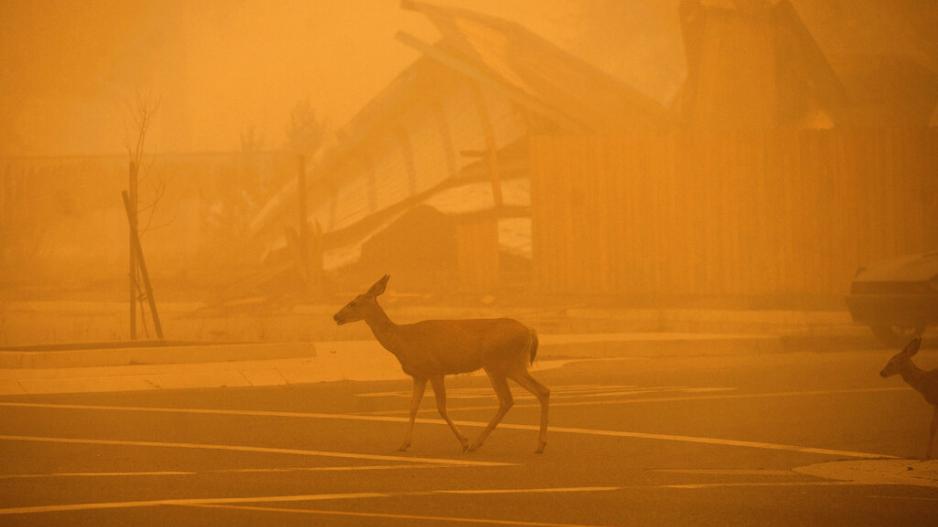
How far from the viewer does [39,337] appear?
80.6ft

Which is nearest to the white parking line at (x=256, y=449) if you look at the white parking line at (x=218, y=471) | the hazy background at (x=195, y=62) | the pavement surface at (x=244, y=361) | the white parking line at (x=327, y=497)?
the white parking line at (x=218, y=471)

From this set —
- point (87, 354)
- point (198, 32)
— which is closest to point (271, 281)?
point (87, 354)

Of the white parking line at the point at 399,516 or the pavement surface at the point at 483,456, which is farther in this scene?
the pavement surface at the point at 483,456

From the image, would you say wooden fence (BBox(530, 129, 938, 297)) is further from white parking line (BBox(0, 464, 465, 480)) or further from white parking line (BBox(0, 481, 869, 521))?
white parking line (BBox(0, 481, 869, 521))

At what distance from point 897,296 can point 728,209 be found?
7.99 meters

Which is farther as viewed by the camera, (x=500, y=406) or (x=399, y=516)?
(x=500, y=406)

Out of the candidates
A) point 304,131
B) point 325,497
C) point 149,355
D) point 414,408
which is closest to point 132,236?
point 149,355

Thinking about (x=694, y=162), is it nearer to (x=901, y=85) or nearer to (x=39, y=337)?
(x=39, y=337)

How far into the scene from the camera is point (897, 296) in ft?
67.0

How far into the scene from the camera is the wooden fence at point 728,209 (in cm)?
2750

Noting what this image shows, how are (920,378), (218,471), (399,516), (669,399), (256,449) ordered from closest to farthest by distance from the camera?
(399,516) < (218,471) < (920,378) < (256,449) < (669,399)

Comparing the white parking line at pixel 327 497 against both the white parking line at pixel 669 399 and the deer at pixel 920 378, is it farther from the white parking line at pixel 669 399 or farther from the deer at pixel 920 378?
the white parking line at pixel 669 399

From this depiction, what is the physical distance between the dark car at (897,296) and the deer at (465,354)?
9521 millimetres

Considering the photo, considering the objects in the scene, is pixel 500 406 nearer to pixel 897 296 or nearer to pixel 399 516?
pixel 399 516
